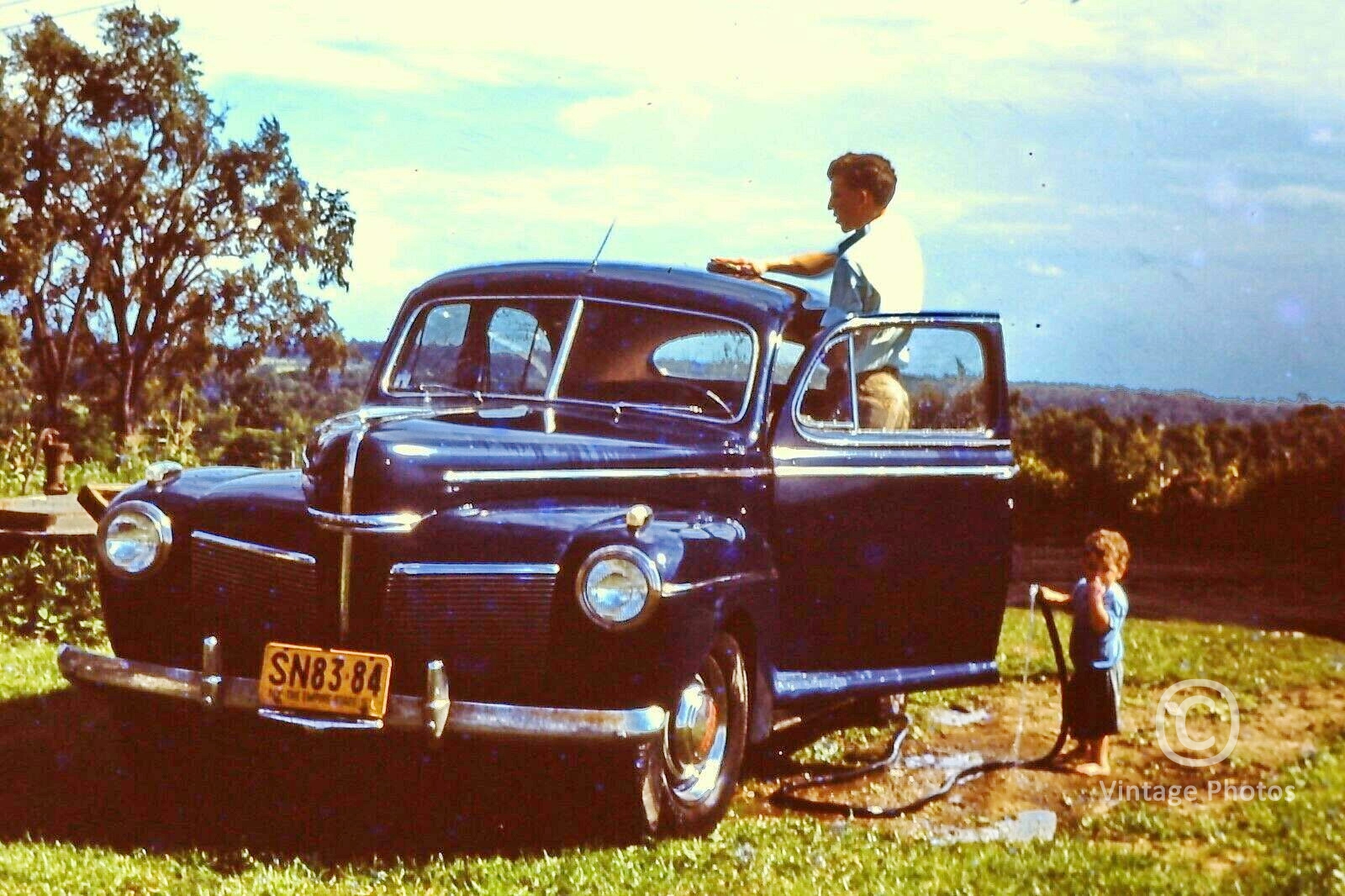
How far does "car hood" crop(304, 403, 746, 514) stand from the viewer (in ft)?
16.3

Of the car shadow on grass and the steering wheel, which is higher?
the steering wheel

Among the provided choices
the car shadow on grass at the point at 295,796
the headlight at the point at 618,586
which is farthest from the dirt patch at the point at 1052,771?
the headlight at the point at 618,586

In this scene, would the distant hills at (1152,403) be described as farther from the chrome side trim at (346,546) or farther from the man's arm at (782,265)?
the chrome side trim at (346,546)

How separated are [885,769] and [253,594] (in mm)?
2761

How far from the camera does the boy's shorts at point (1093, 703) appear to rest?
21.2 ft

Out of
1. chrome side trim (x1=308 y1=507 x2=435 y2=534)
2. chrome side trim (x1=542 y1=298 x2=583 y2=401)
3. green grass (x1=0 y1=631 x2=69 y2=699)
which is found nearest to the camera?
chrome side trim (x1=308 y1=507 x2=435 y2=534)

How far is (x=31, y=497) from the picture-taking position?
13305 millimetres

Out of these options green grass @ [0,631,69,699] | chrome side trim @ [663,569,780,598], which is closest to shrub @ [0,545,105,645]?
green grass @ [0,631,69,699]

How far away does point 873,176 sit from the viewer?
683 centimetres

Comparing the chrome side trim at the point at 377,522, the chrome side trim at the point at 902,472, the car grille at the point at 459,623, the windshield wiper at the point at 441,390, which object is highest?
the windshield wiper at the point at 441,390

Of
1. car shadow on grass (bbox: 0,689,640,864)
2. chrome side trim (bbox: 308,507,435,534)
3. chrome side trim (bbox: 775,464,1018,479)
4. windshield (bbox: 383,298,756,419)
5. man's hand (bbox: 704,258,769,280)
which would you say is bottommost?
car shadow on grass (bbox: 0,689,640,864)

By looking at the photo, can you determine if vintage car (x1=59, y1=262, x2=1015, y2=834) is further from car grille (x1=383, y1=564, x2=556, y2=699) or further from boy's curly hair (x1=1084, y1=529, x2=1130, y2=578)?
boy's curly hair (x1=1084, y1=529, x2=1130, y2=578)

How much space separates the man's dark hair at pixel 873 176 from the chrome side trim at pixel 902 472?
4.09ft

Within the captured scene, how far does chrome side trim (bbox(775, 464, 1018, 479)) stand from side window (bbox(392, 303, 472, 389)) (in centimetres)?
159
